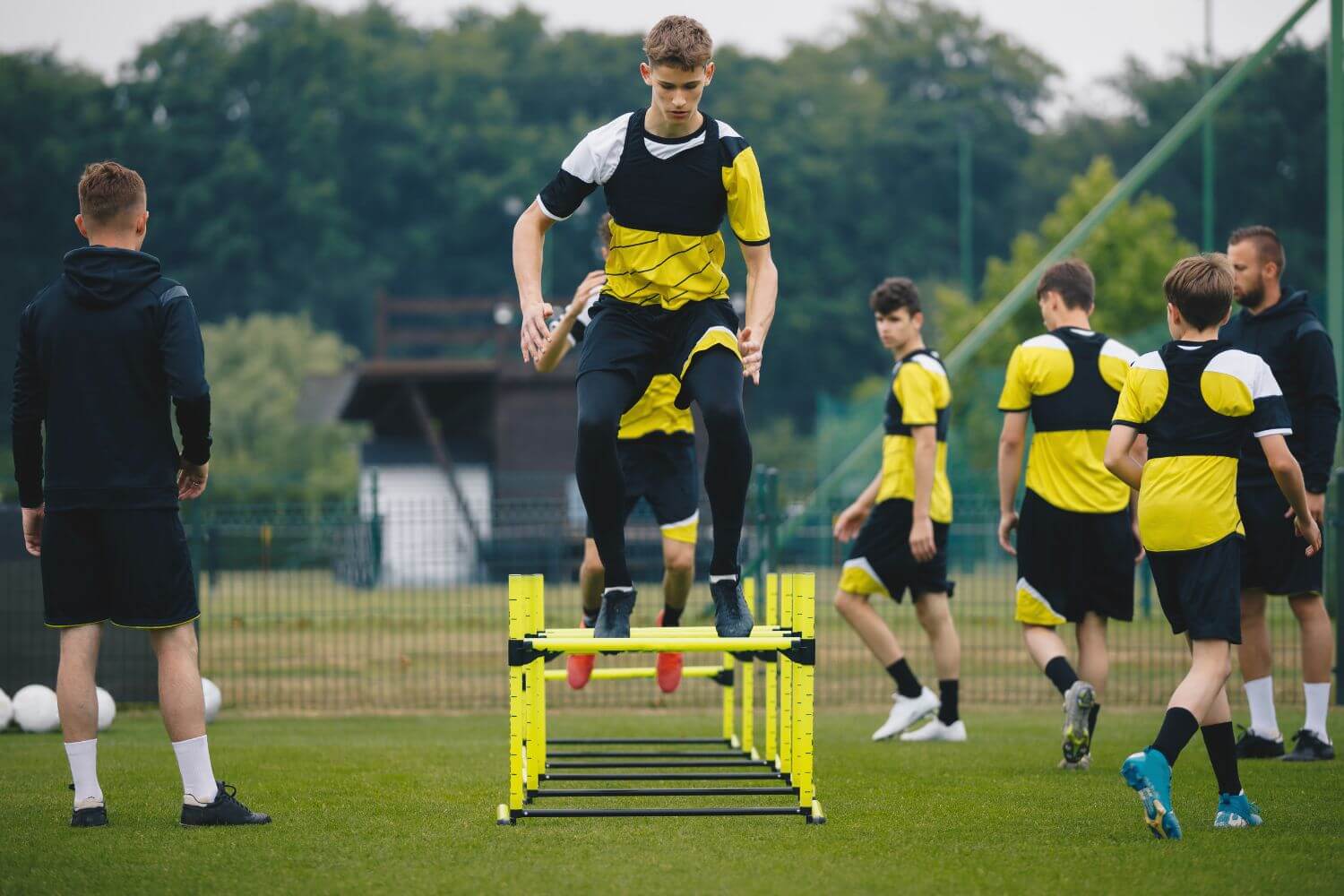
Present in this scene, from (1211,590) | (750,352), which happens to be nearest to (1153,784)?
(1211,590)

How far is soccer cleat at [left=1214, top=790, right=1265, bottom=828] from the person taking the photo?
18.8ft

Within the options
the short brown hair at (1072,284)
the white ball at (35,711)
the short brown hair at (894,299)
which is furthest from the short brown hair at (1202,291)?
the white ball at (35,711)

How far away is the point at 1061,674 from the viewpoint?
761 cm

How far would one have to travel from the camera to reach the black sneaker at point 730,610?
5691 mm

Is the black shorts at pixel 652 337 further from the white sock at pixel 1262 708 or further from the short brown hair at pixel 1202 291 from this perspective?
the white sock at pixel 1262 708

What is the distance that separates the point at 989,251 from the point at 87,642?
59325 millimetres

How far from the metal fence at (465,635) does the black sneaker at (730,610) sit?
5.68 m

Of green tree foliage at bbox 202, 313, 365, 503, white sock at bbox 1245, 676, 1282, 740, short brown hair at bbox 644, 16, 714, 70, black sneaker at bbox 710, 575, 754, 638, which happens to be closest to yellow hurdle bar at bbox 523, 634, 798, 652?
black sneaker at bbox 710, 575, 754, 638

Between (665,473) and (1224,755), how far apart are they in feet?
10.2

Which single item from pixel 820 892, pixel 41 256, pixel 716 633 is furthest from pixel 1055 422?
pixel 41 256

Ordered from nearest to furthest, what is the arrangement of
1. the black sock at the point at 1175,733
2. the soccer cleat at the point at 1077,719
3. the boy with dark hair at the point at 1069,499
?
the black sock at the point at 1175,733 < the soccer cleat at the point at 1077,719 < the boy with dark hair at the point at 1069,499

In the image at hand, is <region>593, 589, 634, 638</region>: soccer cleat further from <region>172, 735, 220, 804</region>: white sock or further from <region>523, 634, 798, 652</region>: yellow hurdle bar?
<region>172, 735, 220, 804</region>: white sock

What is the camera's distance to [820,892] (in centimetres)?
455

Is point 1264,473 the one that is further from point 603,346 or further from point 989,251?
point 989,251
